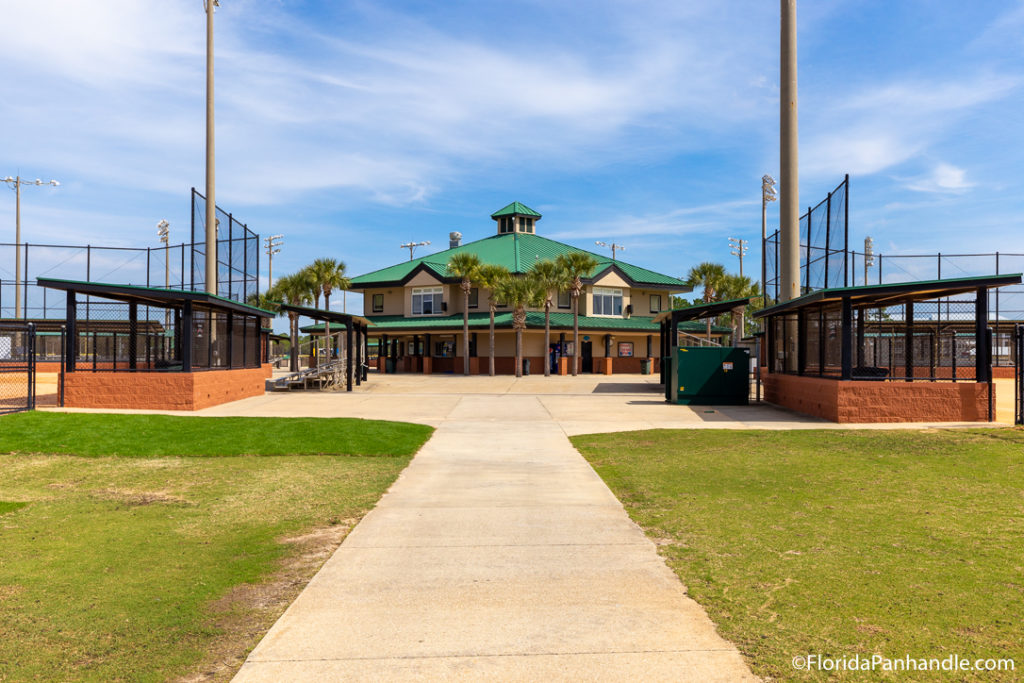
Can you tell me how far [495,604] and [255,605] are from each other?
1723mm

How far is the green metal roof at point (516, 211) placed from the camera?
65625mm

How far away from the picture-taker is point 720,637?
14.6 feet

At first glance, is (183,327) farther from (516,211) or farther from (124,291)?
(516,211)

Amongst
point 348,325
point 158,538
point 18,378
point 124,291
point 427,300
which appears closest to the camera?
point 158,538

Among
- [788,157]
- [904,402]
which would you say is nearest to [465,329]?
[788,157]

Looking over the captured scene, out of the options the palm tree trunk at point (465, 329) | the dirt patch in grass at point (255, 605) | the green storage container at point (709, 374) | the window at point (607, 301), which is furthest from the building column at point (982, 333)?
the window at point (607, 301)

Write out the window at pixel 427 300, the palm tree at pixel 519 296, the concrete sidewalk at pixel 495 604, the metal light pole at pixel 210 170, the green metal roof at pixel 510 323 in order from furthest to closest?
the window at pixel 427 300, the green metal roof at pixel 510 323, the palm tree at pixel 519 296, the metal light pole at pixel 210 170, the concrete sidewalk at pixel 495 604

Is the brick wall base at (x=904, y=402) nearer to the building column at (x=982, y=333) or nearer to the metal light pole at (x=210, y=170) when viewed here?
the building column at (x=982, y=333)

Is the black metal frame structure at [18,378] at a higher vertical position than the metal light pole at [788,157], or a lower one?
lower

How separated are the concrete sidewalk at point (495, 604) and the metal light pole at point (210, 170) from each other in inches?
706

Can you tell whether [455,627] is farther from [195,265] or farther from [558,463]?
[195,265]

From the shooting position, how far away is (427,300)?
56281 mm

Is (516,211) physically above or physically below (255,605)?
above

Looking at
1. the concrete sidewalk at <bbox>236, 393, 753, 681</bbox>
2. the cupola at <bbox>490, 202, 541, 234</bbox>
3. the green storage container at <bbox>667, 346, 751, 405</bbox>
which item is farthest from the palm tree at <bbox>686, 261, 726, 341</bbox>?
the concrete sidewalk at <bbox>236, 393, 753, 681</bbox>
